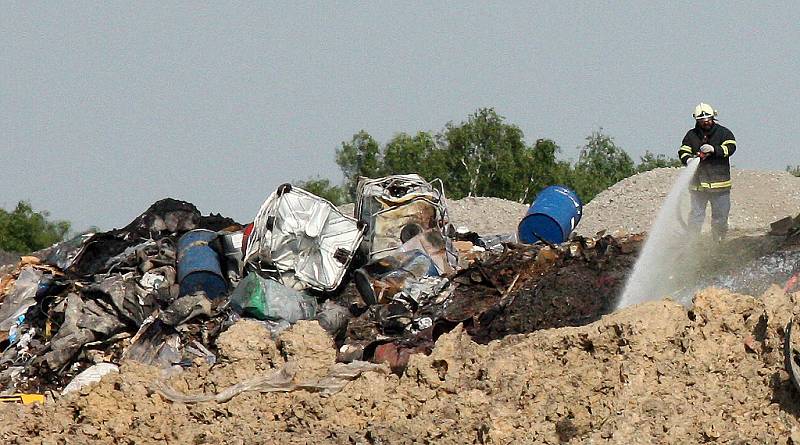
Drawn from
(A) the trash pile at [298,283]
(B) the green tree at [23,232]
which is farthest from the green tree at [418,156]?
(A) the trash pile at [298,283]

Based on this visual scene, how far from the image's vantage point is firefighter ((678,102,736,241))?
36.4 feet

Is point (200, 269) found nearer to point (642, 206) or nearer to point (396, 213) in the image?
point (396, 213)

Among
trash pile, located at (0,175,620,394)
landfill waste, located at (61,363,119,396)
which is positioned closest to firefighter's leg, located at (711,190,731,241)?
trash pile, located at (0,175,620,394)

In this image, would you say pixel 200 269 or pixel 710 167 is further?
pixel 200 269

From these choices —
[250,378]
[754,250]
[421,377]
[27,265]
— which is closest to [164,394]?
[250,378]

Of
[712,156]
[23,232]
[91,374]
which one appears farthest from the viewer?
[23,232]

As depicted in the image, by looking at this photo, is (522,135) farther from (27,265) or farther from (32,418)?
(32,418)

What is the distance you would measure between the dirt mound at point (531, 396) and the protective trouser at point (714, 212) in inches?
206

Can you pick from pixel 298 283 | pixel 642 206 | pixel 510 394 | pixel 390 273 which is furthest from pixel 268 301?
pixel 642 206

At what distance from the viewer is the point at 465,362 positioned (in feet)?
20.4

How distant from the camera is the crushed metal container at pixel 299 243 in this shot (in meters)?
11.3

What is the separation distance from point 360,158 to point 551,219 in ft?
52.4

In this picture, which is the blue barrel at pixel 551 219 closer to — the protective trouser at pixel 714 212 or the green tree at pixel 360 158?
the protective trouser at pixel 714 212

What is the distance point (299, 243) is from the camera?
450 inches
